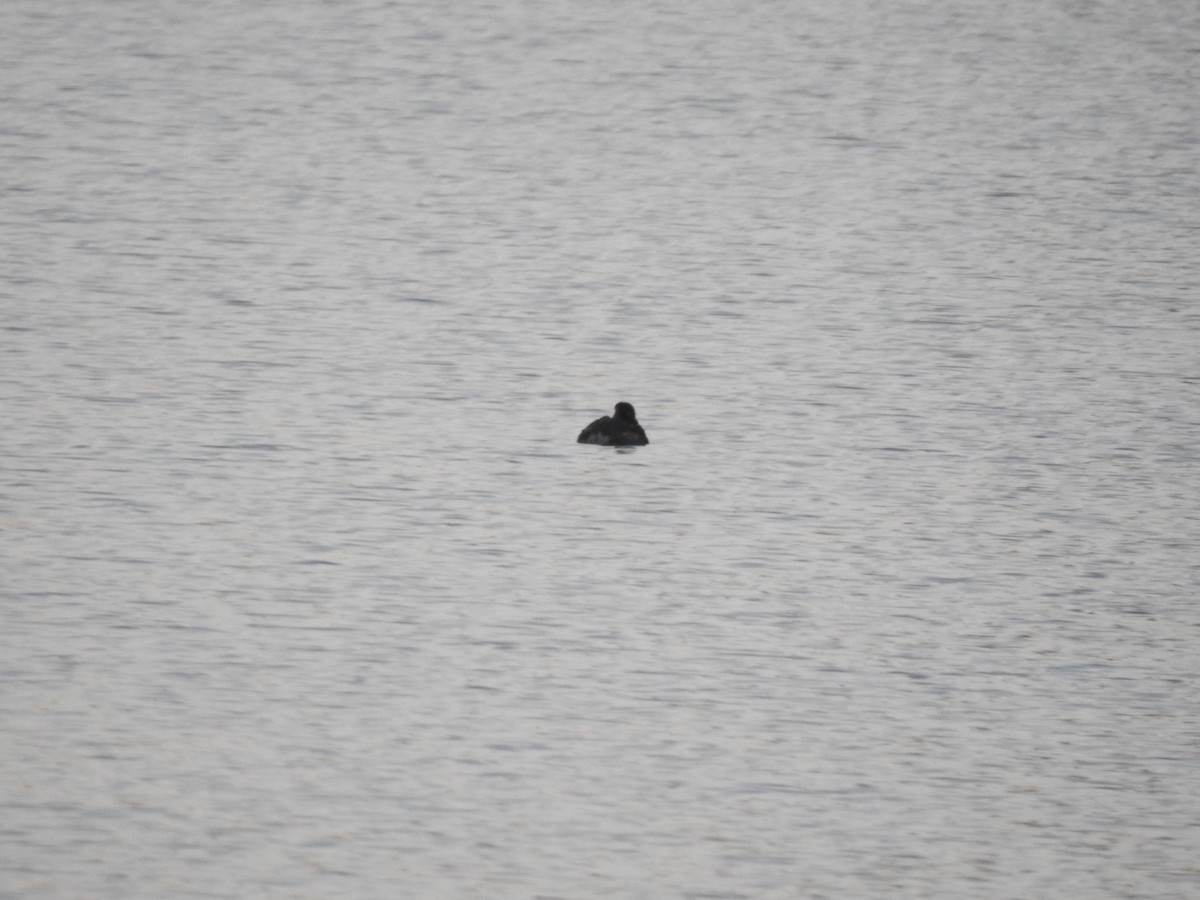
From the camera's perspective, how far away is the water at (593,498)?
9.77m

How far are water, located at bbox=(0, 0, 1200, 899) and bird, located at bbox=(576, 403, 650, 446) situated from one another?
15cm

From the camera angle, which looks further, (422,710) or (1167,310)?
(1167,310)

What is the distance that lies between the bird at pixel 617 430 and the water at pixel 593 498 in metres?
0.15

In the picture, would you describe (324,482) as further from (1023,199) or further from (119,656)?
(1023,199)

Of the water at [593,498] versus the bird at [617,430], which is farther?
the bird at [617,430]

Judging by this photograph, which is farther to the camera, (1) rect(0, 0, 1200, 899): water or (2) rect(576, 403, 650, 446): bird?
(2) rect(576, 403, 650, 446): bird

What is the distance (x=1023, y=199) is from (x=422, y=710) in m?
17.9

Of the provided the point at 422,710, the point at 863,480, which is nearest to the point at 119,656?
the point at 422,710

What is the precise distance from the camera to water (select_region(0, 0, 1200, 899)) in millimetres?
9766

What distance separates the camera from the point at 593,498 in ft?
49.8

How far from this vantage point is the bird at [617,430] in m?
16.4

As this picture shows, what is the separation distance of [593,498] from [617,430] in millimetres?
1336

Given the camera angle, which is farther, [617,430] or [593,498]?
[617,430]

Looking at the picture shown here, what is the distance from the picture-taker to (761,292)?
75.9 feet
